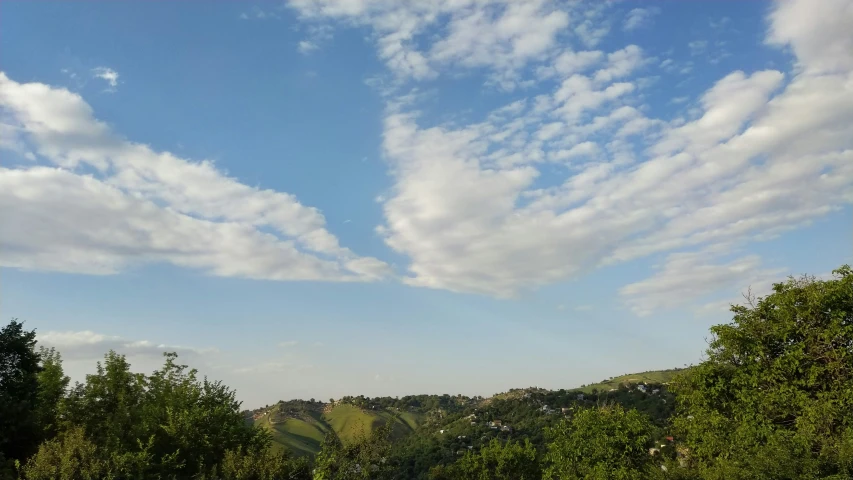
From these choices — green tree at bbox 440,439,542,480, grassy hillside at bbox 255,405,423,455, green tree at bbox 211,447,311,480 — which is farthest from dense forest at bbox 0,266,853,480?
grassy hillside at bbox 255,405,423,455

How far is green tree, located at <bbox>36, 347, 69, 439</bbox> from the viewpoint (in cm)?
2958

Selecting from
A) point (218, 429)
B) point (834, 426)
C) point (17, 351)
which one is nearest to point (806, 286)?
point (834, 426)

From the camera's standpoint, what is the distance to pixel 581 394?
630ft

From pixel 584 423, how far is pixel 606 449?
2.87 meters

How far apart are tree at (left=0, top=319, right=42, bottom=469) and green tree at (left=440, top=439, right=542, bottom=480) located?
36352 millimetres

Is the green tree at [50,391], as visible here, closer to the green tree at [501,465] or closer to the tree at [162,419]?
the tree at [162,419]

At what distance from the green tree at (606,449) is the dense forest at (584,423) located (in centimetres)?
8

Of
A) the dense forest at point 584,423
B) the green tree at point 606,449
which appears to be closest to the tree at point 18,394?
the dense forest at point 584,423

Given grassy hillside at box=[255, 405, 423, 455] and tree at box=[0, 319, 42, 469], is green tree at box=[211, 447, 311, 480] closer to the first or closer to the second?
tree at box=[0, 319, 42, 469]

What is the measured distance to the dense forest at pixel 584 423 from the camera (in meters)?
21.7

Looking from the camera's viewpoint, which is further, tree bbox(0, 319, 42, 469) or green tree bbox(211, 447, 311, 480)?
tree bbox(0, 319, 42, 469)

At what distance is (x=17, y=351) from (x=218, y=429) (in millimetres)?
16322

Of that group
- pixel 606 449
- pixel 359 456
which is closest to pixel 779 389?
pixel 606 449

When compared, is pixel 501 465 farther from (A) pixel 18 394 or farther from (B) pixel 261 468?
(A) pixel 18 394
